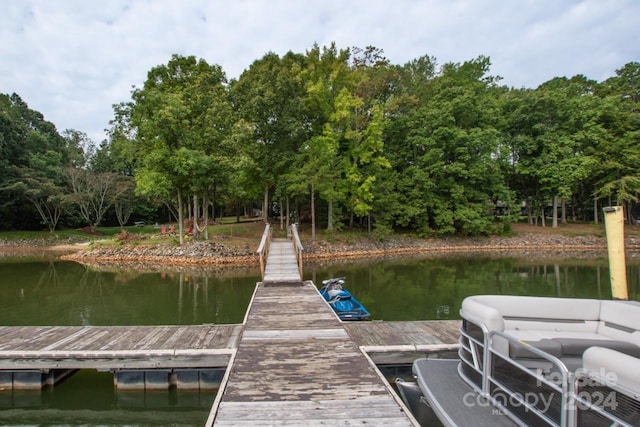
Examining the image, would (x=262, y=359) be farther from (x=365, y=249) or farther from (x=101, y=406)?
(x=365, y=249)

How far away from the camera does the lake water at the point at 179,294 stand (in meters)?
4.78

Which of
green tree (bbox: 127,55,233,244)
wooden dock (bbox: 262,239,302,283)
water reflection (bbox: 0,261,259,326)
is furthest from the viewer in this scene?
green tree (bbox: 127,55,233,244)

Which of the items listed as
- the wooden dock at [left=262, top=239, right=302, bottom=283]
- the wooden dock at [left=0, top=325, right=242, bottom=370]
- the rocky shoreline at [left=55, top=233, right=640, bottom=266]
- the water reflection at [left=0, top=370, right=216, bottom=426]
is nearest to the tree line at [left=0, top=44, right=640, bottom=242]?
the rocky shoreline at [left=55, top=233, right=640, bottom=266]

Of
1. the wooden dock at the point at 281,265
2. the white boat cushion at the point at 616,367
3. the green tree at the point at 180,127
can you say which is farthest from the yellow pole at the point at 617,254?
the green tree at the point at 180,127

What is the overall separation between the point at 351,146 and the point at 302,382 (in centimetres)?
2066

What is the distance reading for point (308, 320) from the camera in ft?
19.9

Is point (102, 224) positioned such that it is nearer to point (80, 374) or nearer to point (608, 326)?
point (80, 374)

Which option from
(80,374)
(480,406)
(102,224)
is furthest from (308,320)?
(102,224)

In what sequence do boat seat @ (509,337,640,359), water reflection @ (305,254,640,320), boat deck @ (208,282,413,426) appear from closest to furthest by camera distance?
1. boat deck @ (208,282,413,426)
2. boat seat @ (509,337,640,359)
3. water reflection @ (305,254,640,320)

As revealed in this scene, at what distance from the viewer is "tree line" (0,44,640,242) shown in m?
20.0

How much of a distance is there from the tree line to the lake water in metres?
5.92

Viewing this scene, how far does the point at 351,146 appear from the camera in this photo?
2327 centimetres

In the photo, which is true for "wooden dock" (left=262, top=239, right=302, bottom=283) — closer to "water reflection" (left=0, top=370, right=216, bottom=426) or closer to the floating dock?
the floating dock

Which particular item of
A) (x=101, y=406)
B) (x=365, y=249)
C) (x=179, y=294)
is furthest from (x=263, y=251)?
(x=365, y=249)
